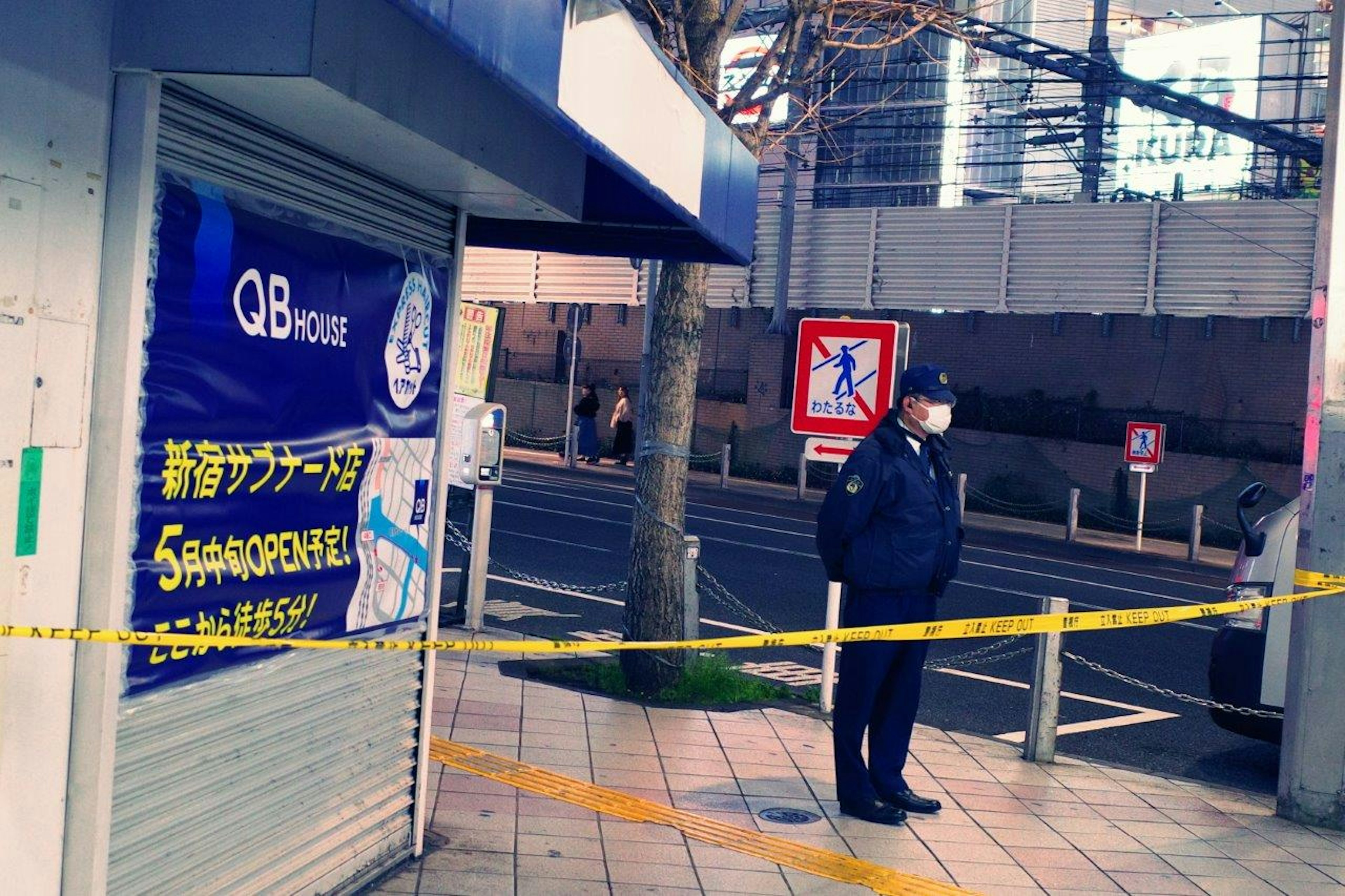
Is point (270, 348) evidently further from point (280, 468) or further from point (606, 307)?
point (606, 307)

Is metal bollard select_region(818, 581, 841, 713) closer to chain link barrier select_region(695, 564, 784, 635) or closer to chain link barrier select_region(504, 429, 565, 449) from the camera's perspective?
chain link barrier select_region(695, 564, 784, 635)

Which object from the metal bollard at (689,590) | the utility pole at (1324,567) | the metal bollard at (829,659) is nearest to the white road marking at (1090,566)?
the metal bollard at (829,659)

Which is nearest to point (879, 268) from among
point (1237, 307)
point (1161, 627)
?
point (1237, 307)

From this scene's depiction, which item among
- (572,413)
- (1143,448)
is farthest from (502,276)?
(1143,448)

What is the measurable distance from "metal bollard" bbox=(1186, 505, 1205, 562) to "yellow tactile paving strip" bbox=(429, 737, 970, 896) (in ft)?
58.1

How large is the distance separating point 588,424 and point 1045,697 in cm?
2476

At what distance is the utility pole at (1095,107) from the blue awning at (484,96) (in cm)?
2263

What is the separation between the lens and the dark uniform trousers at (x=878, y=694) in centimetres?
644

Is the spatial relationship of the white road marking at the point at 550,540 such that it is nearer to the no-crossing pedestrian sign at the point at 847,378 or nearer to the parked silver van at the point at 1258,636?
the no-crossing pedestrian sign at the point at 847,378

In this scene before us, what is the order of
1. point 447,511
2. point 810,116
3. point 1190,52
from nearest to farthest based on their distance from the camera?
point 810,116, point 447,511, point 1190,52

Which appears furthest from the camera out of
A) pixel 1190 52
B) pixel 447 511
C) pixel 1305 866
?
pixel 1190 52

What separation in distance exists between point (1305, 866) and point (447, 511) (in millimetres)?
9110

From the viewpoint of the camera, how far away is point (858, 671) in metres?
6.52

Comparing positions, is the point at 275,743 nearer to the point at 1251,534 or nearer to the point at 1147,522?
the point at 1251,534
